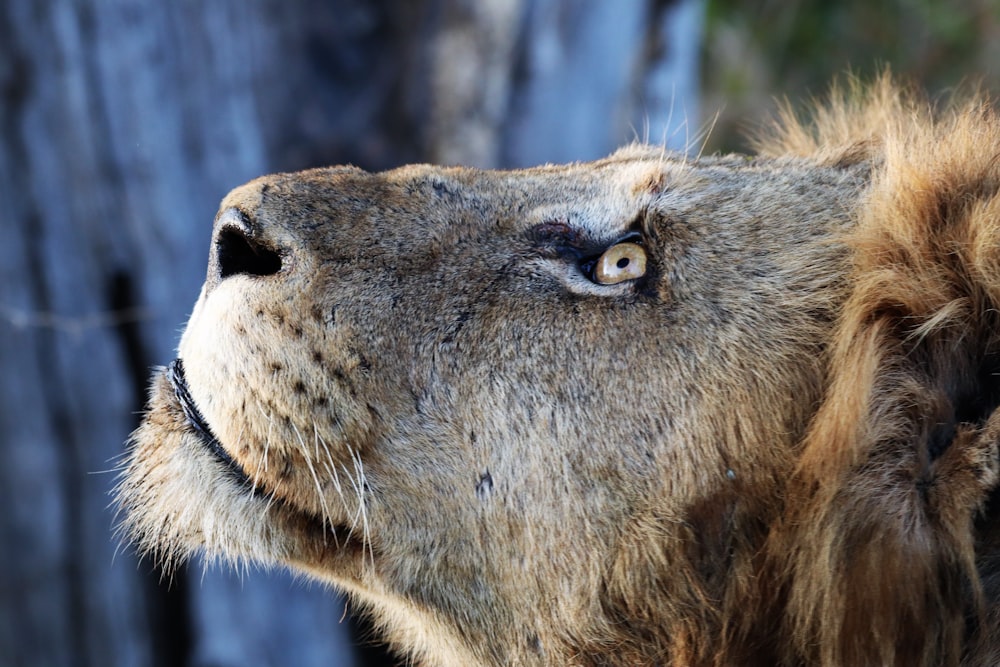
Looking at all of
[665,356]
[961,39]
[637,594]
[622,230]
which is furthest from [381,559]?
[961,39]

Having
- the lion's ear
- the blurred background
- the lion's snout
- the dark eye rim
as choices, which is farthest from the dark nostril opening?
the blurred background

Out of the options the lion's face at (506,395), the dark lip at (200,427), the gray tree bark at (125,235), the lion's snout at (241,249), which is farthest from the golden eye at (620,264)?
the gray tree bark at (125,235)

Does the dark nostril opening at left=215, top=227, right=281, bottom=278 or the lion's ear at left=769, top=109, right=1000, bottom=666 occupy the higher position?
the dark nostril opening at left=215, top=227, right=281, bottom=278

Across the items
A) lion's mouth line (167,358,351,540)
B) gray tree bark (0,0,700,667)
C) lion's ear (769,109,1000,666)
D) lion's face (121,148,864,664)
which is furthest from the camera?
gray tree bark (0,0,700,667)

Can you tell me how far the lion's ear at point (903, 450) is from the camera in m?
1.90

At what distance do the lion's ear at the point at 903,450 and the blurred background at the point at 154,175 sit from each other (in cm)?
101

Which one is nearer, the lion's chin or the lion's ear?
the lion's ear

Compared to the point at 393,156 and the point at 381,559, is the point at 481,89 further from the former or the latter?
the point at 381,559

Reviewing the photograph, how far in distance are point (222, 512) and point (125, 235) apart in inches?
63.7

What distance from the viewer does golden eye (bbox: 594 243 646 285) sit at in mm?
2189

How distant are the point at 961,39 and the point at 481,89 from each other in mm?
6183

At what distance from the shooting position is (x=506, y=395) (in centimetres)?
213

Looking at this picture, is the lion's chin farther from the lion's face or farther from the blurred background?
the blurred background

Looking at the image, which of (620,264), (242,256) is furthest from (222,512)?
(620,264)
